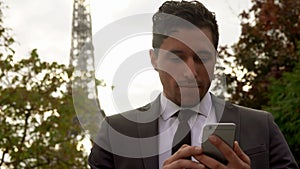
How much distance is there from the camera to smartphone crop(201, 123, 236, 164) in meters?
2.63

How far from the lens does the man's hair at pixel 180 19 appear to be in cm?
294

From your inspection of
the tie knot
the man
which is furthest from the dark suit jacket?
the tie knot

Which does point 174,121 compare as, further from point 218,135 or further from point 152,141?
point 218,135

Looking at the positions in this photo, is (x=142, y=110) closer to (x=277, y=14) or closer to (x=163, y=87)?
(x=163, y=87)

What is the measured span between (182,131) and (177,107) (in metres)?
0.11

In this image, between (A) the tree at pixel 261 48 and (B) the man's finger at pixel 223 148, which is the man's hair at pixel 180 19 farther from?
(A) the tree at pixel 261 48

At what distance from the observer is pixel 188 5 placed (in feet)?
9.91

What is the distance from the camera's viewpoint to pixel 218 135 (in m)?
2.64

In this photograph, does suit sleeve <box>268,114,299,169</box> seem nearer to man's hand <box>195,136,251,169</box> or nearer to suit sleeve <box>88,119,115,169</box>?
man's hand <box>195,136,251,169</box>

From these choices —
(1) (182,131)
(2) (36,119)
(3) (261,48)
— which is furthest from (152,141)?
(3) (261,48)

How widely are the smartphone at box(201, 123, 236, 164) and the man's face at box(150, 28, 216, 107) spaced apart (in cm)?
21

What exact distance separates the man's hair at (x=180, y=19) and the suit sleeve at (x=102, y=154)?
1.44 ft

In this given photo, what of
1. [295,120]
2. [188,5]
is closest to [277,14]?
[295,120]

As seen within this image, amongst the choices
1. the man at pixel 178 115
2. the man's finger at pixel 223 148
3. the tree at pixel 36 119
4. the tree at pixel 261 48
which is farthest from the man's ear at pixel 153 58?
the tree at pixel 261 48
